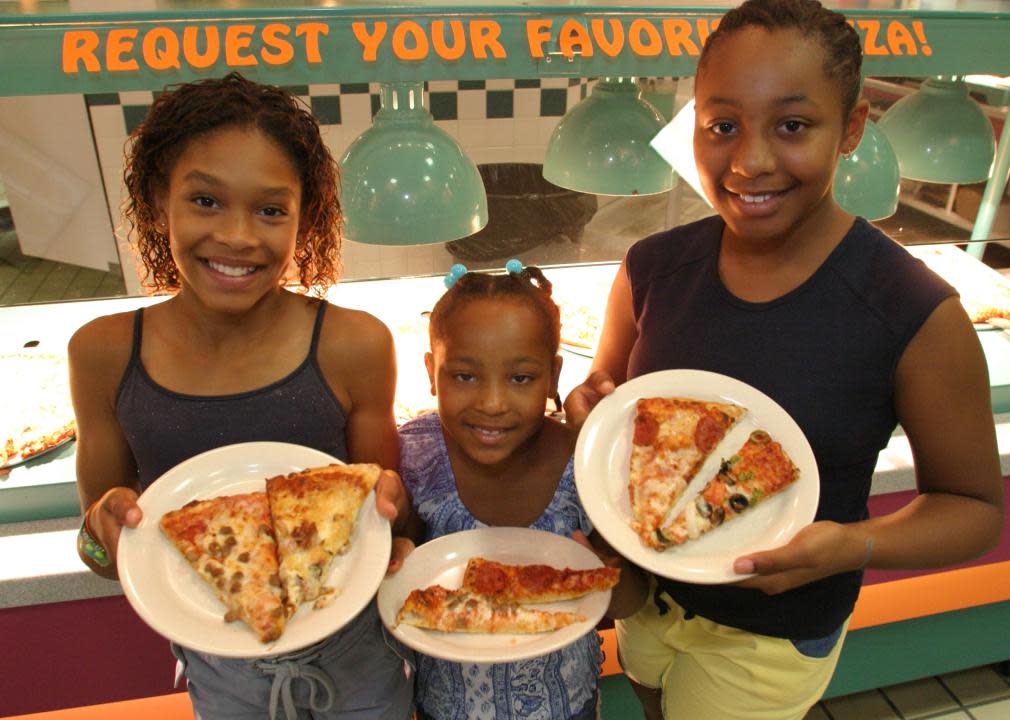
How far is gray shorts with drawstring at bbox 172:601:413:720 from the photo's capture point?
162cm

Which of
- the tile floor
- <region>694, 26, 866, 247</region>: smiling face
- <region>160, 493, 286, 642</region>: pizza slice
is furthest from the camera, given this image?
the tile floor

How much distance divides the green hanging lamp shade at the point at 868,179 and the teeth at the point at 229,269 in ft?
4.94

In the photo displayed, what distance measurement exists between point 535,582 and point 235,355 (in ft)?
2.46

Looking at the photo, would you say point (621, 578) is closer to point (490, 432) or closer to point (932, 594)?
point (490, 432)

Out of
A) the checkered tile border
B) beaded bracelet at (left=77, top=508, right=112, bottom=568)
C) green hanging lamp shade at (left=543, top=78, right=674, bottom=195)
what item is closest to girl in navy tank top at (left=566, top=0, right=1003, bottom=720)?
green hanging lamp shade at (left=543, top=78, right=674, bottom=195)

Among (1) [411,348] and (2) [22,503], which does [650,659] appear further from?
(2) [22,503]

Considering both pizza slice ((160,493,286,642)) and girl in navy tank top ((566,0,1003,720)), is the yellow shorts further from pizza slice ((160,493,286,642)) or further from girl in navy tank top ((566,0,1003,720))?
pizza slice ((160,493,286,642))

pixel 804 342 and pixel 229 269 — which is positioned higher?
pixel 229 269

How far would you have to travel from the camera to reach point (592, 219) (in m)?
4.93

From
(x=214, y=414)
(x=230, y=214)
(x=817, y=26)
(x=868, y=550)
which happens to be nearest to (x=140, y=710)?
(x=214, y=414)

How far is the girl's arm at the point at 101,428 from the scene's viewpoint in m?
1.49

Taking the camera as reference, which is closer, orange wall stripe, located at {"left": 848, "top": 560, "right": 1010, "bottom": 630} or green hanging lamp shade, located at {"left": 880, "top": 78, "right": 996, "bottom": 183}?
green hanging lamp shade, located at {"left": 880, "top": 78, "right": 996, "bottom": 183}

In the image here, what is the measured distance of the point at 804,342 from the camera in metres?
1.45

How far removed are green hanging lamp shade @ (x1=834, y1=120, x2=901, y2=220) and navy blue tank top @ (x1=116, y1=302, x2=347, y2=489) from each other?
1399 mm
